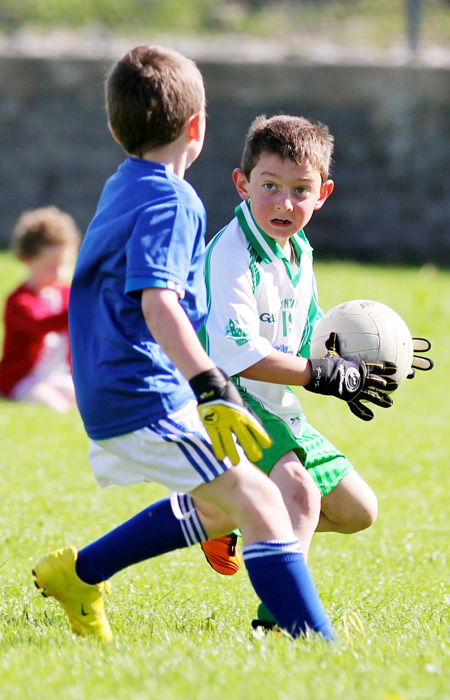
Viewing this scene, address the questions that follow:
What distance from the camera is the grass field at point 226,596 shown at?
264cm

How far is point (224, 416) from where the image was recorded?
294 cm

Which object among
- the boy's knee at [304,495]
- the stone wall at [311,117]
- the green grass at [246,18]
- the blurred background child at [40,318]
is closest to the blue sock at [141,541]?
the boy's knee at [304,495]

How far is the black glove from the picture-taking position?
3496mm

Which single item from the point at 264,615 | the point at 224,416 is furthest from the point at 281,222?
the point at 264,615

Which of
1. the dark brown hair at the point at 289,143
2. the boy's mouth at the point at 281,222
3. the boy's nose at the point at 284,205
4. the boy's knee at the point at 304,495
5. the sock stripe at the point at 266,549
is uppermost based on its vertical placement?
the dark brown hair at the point at 289,143

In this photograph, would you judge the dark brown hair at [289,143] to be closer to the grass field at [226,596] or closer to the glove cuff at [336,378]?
the glove cuff at [336,378]

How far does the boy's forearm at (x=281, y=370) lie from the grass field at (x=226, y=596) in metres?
0.81

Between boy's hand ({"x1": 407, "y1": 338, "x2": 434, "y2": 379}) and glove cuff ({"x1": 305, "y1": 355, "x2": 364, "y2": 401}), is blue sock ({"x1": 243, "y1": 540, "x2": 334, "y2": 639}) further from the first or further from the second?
boy's hand ({"x1": 407, "y1": 338, "x2": 434, "y2": 379})

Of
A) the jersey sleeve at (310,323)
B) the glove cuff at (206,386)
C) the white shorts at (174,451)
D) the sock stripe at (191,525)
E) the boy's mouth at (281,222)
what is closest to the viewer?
the glove cuff at (206,386)

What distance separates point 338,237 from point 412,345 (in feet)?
36.8

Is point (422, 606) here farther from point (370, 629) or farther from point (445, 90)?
point (445, 90)

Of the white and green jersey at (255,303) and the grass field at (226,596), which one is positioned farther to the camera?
the white and green jersey at (255,303)

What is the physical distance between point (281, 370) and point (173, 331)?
2.16ft

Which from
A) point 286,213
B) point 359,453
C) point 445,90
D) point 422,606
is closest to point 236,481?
point 286,213
